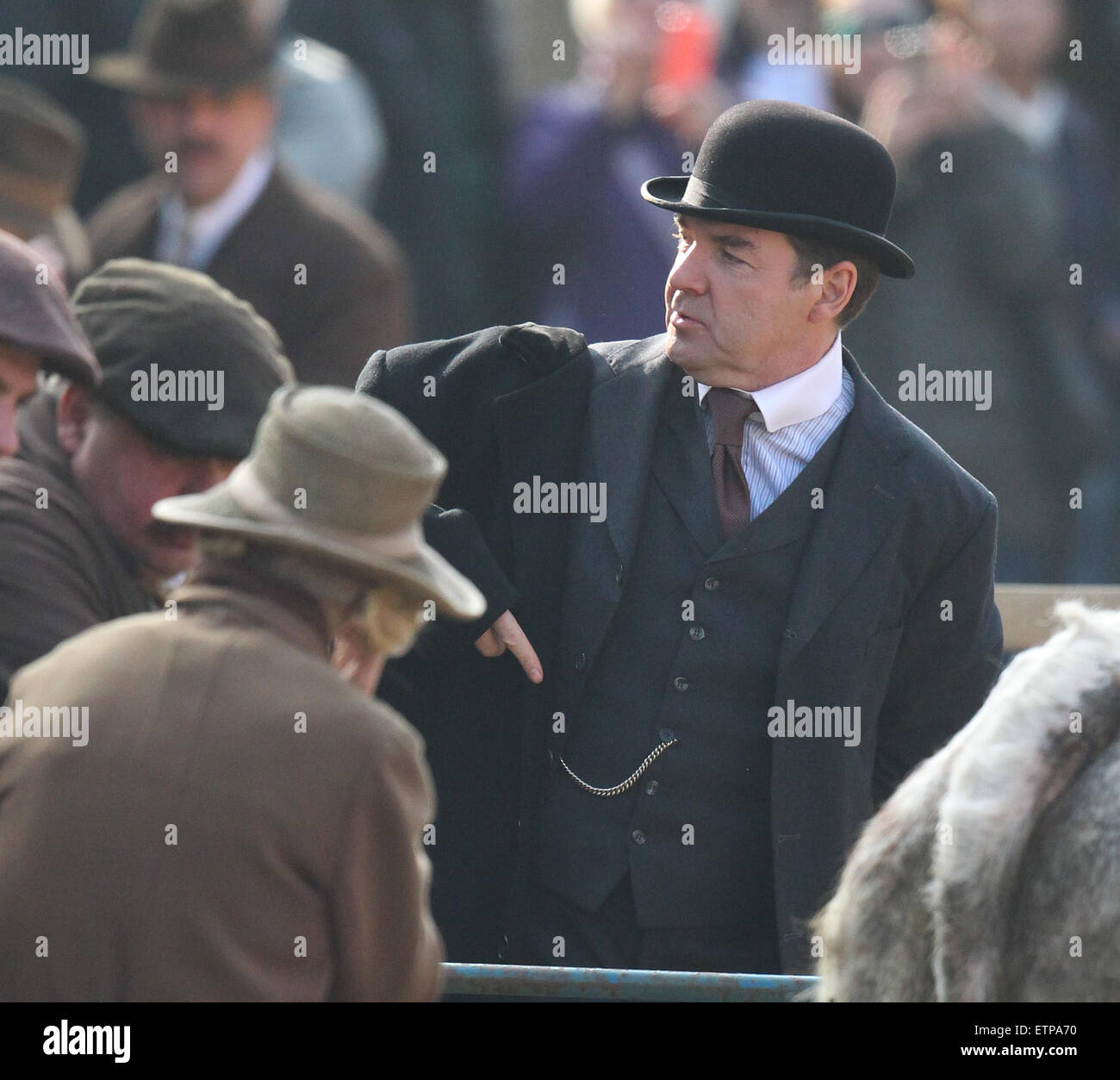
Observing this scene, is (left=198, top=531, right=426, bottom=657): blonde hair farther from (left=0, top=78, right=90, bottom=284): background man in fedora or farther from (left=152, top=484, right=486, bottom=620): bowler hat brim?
(left=0, top=78, right=90, bottom=284): background man in fedora

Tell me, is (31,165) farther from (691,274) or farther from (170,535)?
(691,274)

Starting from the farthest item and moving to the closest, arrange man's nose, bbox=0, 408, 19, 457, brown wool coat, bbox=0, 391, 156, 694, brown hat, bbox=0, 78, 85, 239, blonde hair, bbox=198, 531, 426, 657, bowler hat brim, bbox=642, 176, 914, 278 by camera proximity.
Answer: brown hat, bbox=0, 78, 85, 239, bowler hat brim, bbox=642, 176, 914, 278, man's nose, bbox=0, 408, 19, 457, brown wool coat, bbox=0, 391, 156, 694, blonde hair, bbox=198, 531, 426, 657

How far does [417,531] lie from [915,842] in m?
0.78

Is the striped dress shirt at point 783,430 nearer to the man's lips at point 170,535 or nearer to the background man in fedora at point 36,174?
the man's lips at point 170,535

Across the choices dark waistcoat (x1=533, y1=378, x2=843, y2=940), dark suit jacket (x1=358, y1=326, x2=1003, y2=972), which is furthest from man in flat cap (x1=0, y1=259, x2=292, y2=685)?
dark waistcoat (x1=533, y1=378, x2=843, y2=940)

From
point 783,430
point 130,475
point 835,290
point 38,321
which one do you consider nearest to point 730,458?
point 783,430

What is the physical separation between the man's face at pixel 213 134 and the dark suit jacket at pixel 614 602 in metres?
3.03

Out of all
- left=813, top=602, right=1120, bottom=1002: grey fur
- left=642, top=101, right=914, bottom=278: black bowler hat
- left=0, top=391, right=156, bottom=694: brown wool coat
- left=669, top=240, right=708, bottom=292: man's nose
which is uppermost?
left=642, top=101, right=914, bottom=278: black bowler hat

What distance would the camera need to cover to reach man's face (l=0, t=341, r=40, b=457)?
3.43 m

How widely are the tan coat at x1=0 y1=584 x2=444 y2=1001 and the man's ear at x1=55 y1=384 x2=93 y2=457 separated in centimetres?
142

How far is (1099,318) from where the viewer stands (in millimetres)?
7090

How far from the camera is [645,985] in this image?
114 inches

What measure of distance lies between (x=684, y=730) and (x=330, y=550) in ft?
3.94

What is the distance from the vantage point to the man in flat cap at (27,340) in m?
3.44
